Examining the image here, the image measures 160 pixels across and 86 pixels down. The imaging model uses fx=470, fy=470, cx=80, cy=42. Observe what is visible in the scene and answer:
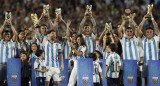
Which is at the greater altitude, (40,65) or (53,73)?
(40,65)

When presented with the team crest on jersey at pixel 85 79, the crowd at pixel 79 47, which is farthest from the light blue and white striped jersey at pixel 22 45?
the team crest on jersey at pixel 85 79

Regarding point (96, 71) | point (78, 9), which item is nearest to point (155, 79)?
point (96, 71)

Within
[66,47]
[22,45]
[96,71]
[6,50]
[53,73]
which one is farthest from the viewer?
[66,47]

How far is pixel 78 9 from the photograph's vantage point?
20297 mm

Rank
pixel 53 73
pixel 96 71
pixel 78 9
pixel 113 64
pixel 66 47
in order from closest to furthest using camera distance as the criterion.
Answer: pixel 113 64, pixel 53 73, pixel 96 71, pixel 66 47, pixel 78 9

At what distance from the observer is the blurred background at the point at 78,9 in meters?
19.4

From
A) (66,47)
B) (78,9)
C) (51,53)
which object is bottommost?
(51,53)

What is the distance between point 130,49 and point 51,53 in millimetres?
2386

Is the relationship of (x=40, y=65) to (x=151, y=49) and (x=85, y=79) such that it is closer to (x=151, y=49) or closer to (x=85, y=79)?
(x=85, y=79)

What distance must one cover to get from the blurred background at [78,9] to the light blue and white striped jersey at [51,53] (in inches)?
250

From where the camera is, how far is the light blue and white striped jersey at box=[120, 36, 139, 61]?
1347 centimetres

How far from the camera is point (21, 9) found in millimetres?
Result: 19906

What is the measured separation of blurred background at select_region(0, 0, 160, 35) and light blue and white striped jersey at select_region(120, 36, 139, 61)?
5457 millimetres

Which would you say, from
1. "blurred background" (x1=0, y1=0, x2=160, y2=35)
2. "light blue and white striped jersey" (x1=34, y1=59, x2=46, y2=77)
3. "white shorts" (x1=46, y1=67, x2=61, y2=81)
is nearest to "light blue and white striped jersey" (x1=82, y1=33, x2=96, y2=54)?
"white shorts" (x1=46, y1=67, x2=61, y2=81)
